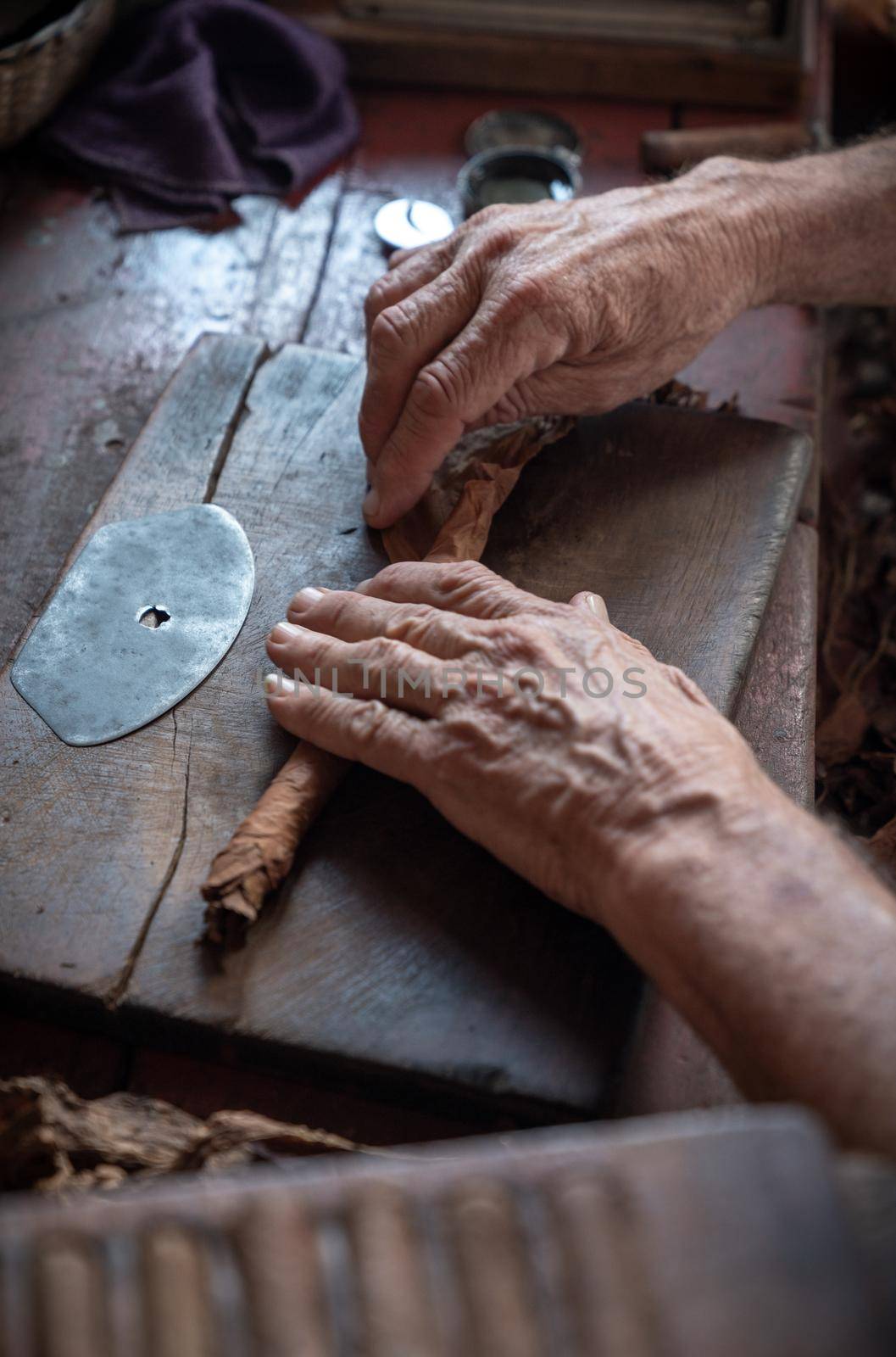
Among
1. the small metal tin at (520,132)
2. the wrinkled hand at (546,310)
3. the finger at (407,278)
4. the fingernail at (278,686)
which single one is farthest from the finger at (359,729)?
the small metal tin at (520,132)

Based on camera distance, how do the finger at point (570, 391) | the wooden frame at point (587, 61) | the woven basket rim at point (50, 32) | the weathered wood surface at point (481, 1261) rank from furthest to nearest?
the wooden frame at point (587, 61) < the woven basket rim at point (50, 32) < the finger at point (570, 391) < the weathered wood surface at point (481, 1261)

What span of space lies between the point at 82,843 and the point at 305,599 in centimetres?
36

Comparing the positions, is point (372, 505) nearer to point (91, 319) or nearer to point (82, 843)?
point (82, 843)

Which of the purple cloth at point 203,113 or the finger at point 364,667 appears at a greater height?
the purple cloth at point 203,113

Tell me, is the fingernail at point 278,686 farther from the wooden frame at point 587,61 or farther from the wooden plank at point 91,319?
the wooden frame at point 587,61

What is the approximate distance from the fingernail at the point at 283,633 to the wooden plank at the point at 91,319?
35 cm

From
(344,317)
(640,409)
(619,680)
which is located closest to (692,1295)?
(619,680)

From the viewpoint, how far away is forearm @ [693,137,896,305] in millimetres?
1641

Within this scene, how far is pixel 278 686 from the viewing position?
48.2 inches

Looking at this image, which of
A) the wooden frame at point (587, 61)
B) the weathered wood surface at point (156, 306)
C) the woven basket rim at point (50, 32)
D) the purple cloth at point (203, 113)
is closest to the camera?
the weathered wood surface at point (156, 306)

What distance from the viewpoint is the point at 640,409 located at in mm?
1608

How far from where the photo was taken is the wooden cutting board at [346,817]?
1.04 metres

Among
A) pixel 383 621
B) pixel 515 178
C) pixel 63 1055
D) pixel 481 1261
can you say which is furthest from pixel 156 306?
pixel 481 1261

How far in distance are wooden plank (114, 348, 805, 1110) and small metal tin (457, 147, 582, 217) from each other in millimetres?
557
